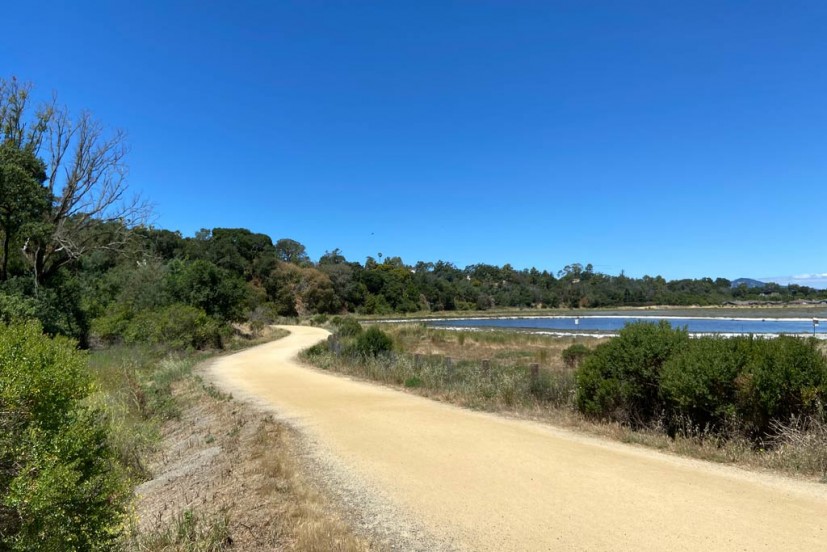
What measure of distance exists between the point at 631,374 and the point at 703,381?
4.79 feet

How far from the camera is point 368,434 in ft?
28.4

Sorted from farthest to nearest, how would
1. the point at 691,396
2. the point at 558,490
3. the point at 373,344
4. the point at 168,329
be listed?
the point at 168,329 → the point at 373,344 → the point at 691,396 → the point at 558,490

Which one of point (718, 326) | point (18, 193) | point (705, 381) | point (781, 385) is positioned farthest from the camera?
point (718, 326)

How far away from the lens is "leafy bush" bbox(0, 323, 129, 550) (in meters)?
3.43

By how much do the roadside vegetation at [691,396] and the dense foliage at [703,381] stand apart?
0.05ft

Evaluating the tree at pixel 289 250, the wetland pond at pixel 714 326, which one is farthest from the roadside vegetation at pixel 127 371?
the tree at pixel 289 250

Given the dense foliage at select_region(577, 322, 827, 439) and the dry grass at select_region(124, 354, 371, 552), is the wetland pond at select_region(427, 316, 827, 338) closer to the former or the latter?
the dense foliage at select_region(577, 322, 827, 439)

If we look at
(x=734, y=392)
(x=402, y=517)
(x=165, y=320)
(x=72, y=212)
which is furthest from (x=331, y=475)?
(x=72, y=212)

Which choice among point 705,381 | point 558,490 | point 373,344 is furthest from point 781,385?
point 373,344

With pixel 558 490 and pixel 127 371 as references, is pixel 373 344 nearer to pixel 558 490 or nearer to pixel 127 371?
pixel 127 371

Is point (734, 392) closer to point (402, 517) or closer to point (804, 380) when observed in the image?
point (804, 380)

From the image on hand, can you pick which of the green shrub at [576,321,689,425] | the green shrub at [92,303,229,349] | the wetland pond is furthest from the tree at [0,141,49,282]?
the wetland pond

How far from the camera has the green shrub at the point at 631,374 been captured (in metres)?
8.60

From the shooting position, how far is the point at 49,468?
3479mm
